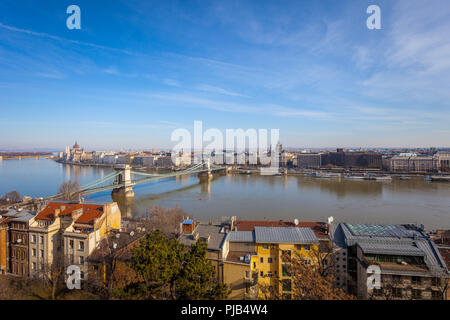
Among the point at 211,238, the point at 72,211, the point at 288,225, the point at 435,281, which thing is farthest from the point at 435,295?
the point at 72,211

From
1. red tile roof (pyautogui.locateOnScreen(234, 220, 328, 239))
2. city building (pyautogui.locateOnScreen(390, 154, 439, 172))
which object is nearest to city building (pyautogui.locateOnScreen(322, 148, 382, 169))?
city building (pyautogui.locateOnScreen(390, 154, 439, 172))

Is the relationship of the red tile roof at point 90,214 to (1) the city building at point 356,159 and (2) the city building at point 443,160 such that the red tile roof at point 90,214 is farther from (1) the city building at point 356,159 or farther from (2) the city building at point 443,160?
(1) the city building at point 356,159

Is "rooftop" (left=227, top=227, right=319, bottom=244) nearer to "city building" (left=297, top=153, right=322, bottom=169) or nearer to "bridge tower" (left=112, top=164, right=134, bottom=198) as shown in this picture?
"bridge tower" (left=112, top=164, right=134, bottom=198)

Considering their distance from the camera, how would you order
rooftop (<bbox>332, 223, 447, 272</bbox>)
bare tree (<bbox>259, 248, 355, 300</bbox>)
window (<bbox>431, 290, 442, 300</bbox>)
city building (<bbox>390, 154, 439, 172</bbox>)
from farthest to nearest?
city building (<bbox>390, 154, 439, 172</bbox>), rooftop (<bbox>332, 223, 447, 272</bbox>), window (<bbox>431, 290, 442, 300</bbox>), bare tree (<bbox>259, 248, 355, 300</bbox>)

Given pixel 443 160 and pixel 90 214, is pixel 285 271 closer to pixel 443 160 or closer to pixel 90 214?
pixel 90 214

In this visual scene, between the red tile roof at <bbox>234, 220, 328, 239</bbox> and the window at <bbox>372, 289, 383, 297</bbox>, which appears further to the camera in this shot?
the red tile roof at <bbox>234, 220, 328, 239</bbox>

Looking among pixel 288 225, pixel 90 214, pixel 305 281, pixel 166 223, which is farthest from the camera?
pixel 166 223

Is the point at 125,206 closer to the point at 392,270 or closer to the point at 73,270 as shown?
the point at 73,270
